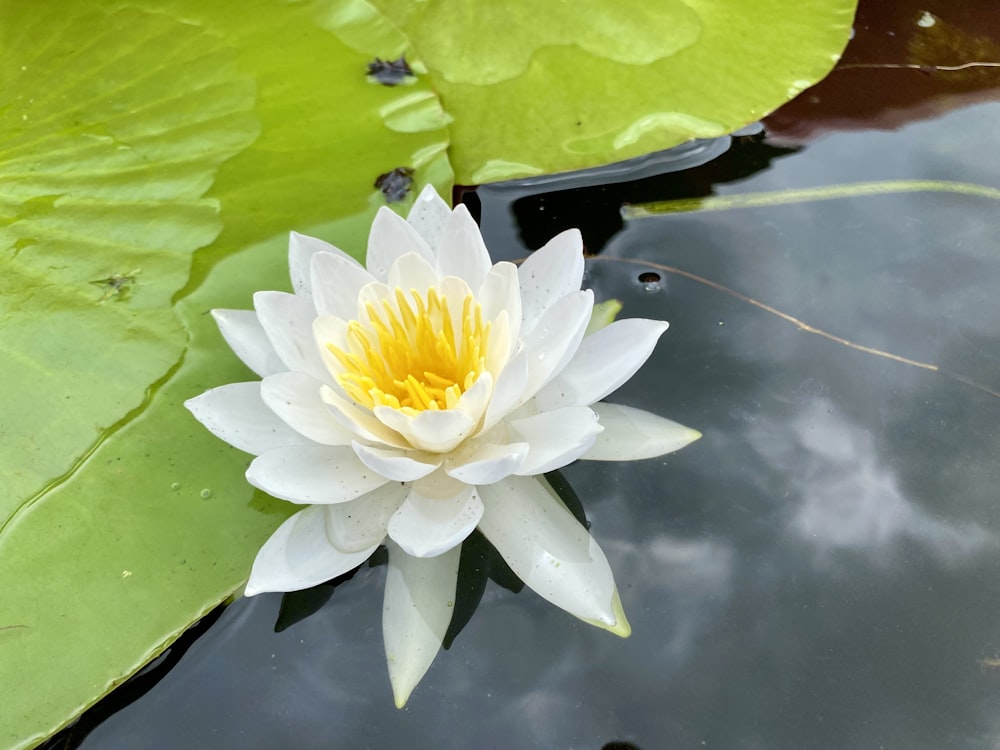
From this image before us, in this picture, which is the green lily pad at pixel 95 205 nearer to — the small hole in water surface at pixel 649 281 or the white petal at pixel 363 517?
the white petal at pixel 363 517

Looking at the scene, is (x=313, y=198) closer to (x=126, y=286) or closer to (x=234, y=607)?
(x=126, y=286)

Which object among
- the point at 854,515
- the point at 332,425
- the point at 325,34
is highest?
the point at 325,34

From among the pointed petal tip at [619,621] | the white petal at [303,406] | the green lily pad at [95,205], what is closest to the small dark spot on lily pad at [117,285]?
the green lily pad at [95,205]

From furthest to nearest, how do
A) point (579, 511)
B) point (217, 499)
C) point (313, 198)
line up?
1. point (313, 198)
2. point (579, 511)
3. point (217, 499)

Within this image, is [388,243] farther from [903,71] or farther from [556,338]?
[903,71]

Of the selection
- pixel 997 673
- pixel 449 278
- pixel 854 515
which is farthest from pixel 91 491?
pixel 997 673

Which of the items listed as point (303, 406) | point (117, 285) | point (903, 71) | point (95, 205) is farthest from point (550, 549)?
point (903, 71)
